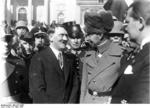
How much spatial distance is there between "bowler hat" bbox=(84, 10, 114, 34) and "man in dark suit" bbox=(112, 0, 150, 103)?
41 cm

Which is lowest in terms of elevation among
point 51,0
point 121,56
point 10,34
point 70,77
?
point 70,77

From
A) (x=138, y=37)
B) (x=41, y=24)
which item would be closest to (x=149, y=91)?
(x=138, y=37)

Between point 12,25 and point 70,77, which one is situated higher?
point 12,25

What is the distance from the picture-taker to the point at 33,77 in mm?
3002

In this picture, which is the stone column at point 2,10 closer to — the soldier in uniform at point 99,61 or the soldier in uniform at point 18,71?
the soldier in uniform at point 18,71

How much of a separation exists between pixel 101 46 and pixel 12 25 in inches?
38.5

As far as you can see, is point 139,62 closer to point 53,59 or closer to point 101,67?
point 101,67

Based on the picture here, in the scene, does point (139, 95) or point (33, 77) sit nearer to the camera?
point (139, 95)

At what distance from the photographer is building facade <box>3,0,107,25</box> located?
2.32 meters

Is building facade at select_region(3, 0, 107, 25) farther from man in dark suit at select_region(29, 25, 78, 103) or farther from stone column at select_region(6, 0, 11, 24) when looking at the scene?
man in dark suit at select_region(29, 25, 78, 103)

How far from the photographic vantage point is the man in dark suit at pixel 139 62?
7.17 feet

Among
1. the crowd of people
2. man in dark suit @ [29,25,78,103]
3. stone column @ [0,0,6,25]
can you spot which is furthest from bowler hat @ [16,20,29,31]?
man in dark suit @ [29,25,78,103]

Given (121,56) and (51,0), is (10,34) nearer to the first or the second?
(51,0)

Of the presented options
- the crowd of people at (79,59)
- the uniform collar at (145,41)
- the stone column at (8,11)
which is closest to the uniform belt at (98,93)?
the crowd of people at (79,59)
